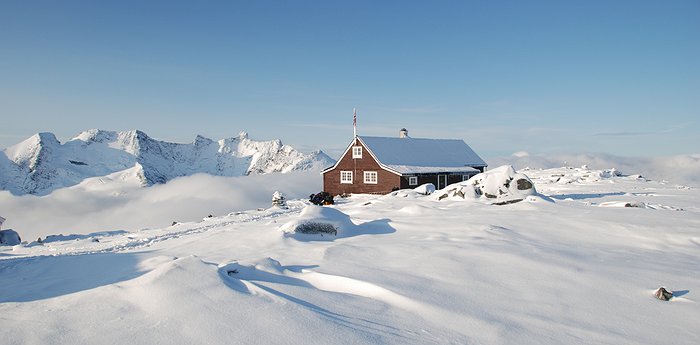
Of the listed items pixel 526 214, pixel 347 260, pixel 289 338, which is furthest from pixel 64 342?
pixel 526 214

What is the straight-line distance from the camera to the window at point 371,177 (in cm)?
3542

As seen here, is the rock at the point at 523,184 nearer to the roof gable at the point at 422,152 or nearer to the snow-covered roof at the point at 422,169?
the snow-covered roof at the point at 422,169

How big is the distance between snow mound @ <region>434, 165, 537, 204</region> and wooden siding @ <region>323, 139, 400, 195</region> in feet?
47.3

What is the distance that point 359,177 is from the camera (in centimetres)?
3644

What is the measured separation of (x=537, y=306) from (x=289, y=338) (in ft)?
10.2

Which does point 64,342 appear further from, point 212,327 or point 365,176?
point 365,176

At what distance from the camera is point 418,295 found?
5.12m

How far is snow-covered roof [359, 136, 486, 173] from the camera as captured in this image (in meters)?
35.7

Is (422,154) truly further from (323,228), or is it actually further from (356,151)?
(323,228)

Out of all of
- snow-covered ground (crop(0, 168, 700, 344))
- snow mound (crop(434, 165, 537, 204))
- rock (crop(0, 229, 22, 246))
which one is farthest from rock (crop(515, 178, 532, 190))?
rock (crop(0, 229, 22, 246))

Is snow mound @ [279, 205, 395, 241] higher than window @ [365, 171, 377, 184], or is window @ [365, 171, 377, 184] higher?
window @ [365, 171, 377, 184]

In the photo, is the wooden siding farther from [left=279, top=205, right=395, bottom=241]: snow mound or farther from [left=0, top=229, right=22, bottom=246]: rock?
[left=0, top=229, right=22, bottom=246]: rock

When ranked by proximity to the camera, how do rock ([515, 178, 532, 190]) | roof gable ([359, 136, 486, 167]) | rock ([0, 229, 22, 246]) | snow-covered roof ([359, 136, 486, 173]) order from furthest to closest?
1. roof gable ([359, 136, 486, 167])
2. snow-covered roof ([359, 136, 486, 173])
3. rock ([0, 229, 22, 246])
4. rock ([515, 178, 532, 190])

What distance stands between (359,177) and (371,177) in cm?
130
